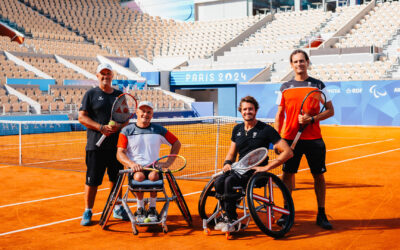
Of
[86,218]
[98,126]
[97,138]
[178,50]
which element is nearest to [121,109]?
[98,126]

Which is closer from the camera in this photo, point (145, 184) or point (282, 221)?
point (145, 184)

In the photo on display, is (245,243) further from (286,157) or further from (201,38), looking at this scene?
(201,38)

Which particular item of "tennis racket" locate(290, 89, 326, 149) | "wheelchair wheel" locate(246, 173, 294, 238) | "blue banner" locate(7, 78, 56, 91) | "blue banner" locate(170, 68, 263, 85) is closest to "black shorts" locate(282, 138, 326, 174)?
"tennis racket" locate(290, 89, 326, 149)

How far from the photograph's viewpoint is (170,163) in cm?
558

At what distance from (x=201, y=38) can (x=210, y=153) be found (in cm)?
2734

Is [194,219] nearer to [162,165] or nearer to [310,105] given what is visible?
[162,165]

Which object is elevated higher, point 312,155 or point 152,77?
point 152,77

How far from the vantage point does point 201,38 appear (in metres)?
40.2

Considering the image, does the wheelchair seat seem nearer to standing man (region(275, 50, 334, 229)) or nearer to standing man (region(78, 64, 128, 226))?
standing man (region(78, 64, 128, 226))

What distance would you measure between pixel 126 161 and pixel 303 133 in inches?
82.8

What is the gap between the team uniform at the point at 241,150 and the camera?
520 centimetres

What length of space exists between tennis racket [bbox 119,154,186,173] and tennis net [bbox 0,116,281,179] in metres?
3.80

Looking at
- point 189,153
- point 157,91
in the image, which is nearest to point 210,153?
point 189,153

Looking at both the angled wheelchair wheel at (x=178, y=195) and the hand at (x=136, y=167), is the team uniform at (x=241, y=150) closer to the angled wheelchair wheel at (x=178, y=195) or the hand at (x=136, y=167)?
the angled wheelchair wheel at (x=178, y=195)
